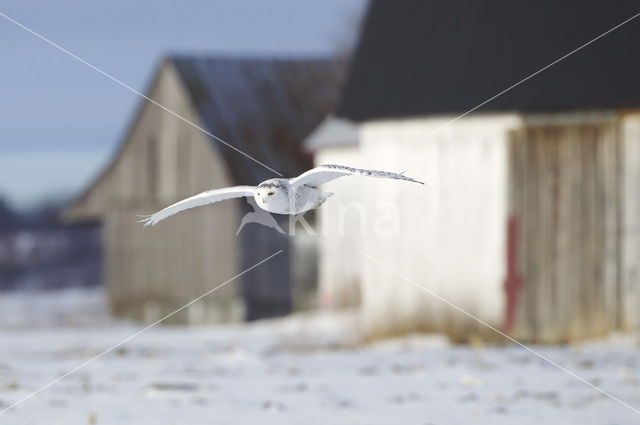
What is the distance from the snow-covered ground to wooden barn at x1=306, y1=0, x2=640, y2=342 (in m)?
0.73

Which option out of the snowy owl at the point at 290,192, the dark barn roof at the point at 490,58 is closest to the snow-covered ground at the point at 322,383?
the dark barn roof at the point at 490,58

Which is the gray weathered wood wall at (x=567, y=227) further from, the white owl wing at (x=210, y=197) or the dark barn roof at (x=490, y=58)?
the white owl wing at (x=210, y=197)

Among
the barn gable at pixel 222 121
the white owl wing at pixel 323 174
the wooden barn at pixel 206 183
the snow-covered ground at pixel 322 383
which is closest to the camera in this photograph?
the white owl wing at pixel 323 174

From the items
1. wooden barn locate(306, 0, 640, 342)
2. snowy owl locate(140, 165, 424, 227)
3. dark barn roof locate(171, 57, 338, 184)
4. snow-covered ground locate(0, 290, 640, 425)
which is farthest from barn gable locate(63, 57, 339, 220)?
snowy owl locate(140, 165, 424, 227)

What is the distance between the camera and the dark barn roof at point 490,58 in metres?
15.9

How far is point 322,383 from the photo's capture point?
39.5ft

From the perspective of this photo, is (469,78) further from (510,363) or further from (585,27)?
(510,363)

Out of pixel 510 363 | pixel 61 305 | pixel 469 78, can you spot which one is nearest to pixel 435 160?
pixel 469 78

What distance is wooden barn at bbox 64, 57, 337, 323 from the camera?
94.2 feet

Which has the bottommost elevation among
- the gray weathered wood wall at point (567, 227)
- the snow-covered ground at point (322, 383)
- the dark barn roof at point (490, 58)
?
the snow-covered ground at point (322, 383)

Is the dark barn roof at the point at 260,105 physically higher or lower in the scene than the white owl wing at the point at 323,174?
higher

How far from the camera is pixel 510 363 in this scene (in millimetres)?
13719

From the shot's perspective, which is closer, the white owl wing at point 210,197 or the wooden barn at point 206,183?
the white owl wing at point 210,197

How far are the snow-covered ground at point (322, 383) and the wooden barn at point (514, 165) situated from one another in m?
0.73
